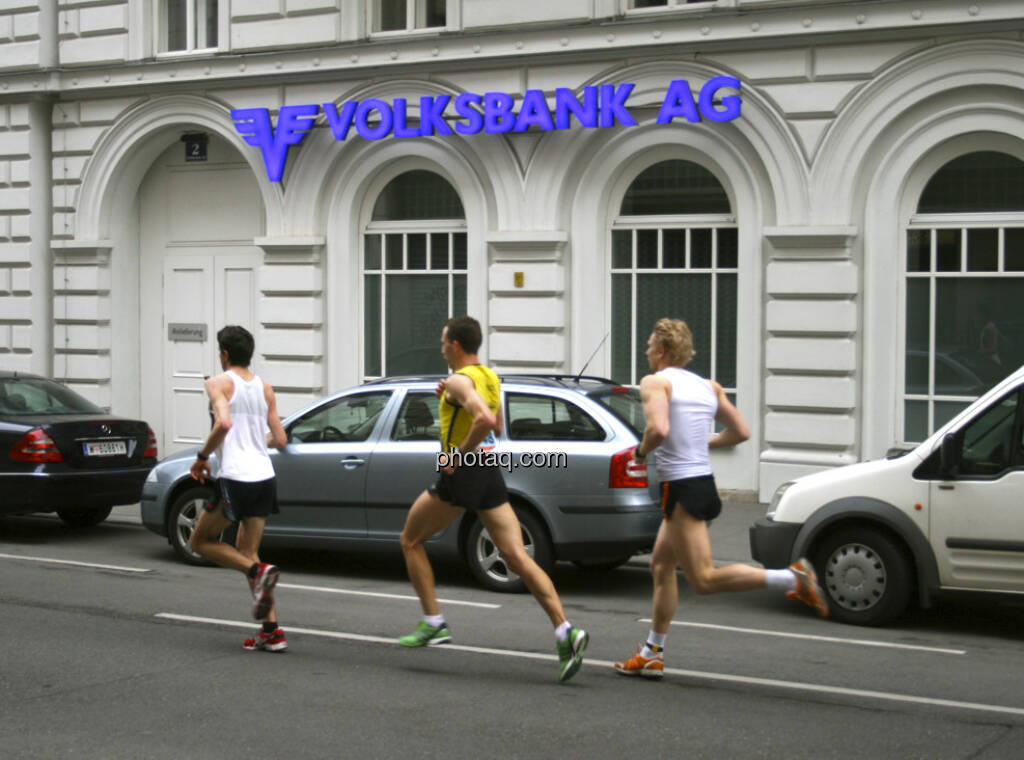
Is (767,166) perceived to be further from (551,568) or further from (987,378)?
(551,568)

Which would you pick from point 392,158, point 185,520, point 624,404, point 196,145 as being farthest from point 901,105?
point 196,145

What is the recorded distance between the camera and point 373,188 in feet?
56.3

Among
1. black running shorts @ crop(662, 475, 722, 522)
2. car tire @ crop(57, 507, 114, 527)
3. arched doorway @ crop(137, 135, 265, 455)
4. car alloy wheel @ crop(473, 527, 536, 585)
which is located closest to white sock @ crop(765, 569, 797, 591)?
black running shorts @ crop(662, 475, 722, 522)

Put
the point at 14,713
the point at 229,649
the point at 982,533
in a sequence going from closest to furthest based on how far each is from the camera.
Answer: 1. the point at 14,713
2. the point at 229,649
3. the point at 982,533

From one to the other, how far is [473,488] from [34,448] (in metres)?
6.35

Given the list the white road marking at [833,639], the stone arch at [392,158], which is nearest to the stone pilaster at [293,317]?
the stone arch at [392,158]

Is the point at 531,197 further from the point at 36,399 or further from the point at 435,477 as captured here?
the point at 435,477

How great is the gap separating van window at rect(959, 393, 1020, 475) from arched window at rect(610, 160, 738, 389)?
6.74m

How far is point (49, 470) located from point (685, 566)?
283 inches

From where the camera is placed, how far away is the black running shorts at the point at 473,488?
7.17m

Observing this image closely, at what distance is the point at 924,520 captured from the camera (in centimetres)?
852

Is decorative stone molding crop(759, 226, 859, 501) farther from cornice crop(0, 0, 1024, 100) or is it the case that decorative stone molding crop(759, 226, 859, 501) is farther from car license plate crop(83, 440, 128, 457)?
car license plate crop(83, 440, 128, 457)

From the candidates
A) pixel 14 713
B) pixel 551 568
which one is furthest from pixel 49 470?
pixel 14 713

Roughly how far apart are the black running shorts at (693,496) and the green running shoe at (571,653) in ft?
2.54
